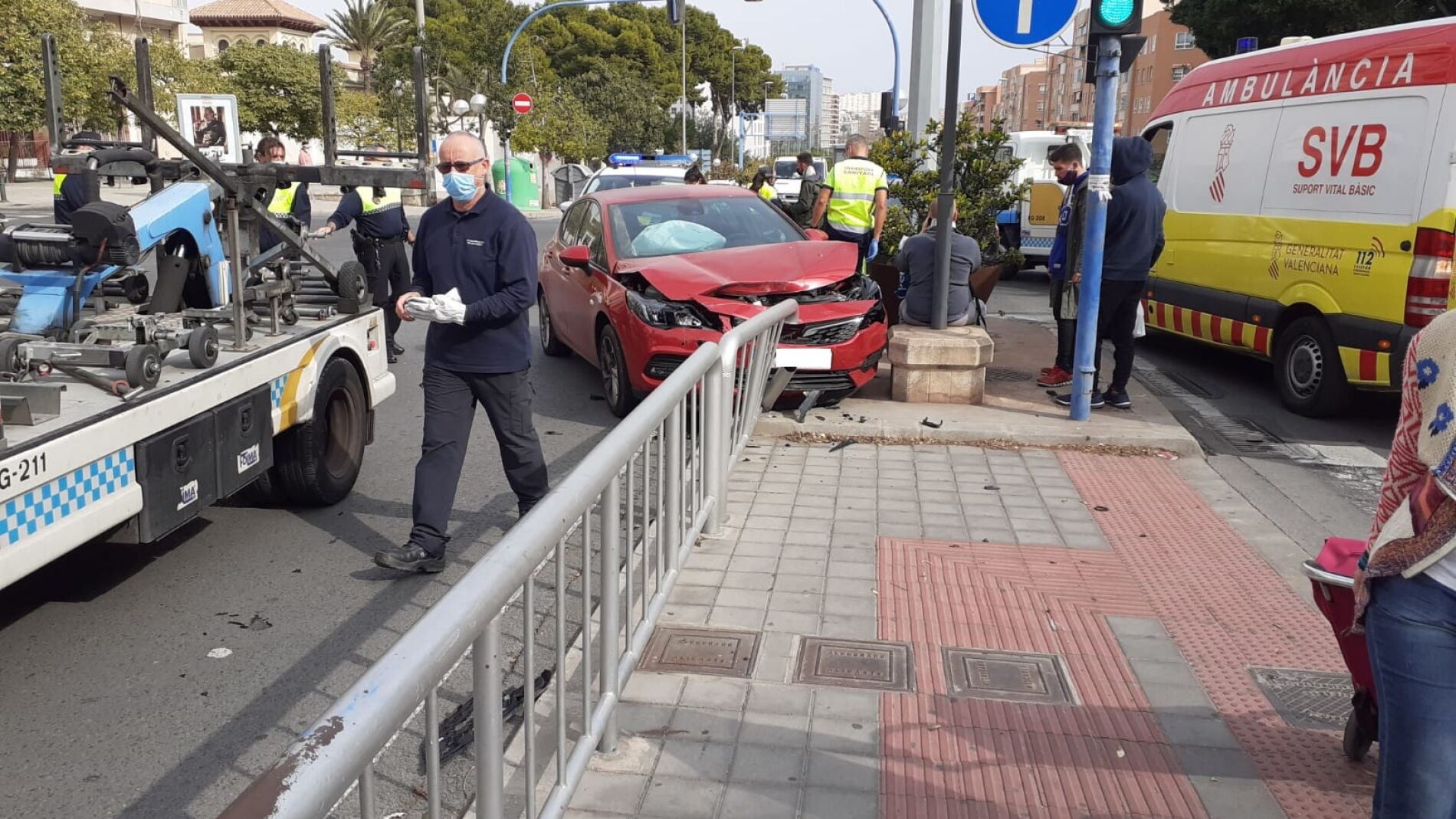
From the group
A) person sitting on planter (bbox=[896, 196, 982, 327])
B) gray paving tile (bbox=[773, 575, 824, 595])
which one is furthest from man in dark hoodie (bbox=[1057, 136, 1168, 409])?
gray paving tile (bbox=[773, 575, 824, 595])

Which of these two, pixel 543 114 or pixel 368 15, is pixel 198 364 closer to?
pixel 543 114

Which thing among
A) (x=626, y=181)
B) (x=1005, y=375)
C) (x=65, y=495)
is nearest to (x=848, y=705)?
(x=65, y=495)

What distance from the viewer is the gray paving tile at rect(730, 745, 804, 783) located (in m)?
3.30

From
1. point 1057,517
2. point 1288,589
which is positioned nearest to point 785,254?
point 1057,517

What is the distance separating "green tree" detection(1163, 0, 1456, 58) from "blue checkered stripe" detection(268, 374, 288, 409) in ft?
82.2

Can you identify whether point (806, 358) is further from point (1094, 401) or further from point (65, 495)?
point (65, 495)

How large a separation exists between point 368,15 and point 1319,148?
2231 inches

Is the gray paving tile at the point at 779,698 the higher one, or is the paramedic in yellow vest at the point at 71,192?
the paramedic in yellow vest at the point at 71,192

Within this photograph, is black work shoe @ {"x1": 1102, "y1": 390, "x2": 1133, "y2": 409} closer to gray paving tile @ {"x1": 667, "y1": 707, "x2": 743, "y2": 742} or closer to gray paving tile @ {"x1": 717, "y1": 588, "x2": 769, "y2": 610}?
gray paving tile @ {"x1": 717, "y1": 588, "x2": 769, "y2": 610}

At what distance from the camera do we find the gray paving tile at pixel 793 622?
14.3ft

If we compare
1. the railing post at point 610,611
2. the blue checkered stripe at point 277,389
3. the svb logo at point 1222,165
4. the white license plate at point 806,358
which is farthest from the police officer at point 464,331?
the svb logo at point 1222,165

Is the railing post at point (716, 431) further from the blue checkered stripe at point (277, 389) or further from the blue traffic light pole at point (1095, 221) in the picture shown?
the blue traffic light pole at point (1095, 221)

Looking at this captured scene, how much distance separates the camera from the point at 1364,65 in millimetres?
7613

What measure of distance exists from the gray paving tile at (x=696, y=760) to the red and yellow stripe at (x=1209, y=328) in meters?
6.55
